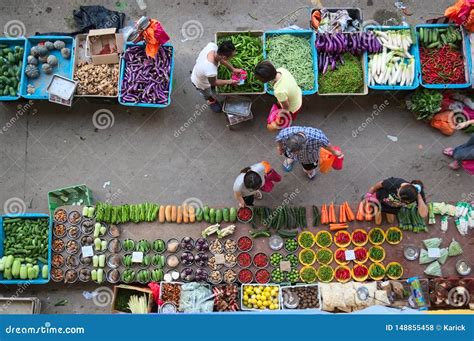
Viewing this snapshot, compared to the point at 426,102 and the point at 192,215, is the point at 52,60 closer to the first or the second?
the point at 192,215

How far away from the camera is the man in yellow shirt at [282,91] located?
19.5ft

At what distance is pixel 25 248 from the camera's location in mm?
6582

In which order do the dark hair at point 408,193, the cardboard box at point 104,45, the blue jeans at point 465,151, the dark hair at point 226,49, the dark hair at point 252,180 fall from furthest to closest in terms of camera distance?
the cardboard box at point 104,45, the blue jeans at point 465,151, the dark hair at point 226,49, the dark hair at point 252,180, the dark hair at point 408,193

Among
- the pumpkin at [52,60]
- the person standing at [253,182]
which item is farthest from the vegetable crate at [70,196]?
the person standing at [253,182]

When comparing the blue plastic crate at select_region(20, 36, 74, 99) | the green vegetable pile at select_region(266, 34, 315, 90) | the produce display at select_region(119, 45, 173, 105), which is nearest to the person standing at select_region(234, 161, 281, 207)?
the green vegetable pile at select_region(266, 34, 315, 90)

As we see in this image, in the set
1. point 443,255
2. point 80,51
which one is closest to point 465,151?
point 443,255

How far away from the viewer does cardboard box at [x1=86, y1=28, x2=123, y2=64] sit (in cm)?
719

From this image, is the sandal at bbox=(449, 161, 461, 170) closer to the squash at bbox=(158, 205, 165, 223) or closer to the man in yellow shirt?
the man in yellow shirt

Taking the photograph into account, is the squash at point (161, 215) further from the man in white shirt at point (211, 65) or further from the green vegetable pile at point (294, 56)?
the green vegetable pile at point (294, 56)

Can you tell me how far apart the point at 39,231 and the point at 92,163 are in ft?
4.34

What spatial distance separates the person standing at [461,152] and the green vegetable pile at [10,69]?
631 cm

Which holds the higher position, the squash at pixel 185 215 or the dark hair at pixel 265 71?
the dark hair at pixel 265 71

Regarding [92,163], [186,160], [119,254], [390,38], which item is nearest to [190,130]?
[186,160]

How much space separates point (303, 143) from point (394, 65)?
2.11 meters
